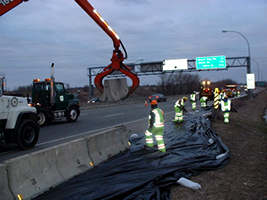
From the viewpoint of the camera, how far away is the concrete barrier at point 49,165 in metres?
4.61

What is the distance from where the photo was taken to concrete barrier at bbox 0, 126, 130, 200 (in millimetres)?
4609

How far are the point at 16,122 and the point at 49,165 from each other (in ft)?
10.9

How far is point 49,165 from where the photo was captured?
5551mm

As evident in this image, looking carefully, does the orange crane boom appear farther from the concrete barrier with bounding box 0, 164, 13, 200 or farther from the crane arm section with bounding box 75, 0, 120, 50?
the concrete barrier with bounding box 0, 164, 13, 200

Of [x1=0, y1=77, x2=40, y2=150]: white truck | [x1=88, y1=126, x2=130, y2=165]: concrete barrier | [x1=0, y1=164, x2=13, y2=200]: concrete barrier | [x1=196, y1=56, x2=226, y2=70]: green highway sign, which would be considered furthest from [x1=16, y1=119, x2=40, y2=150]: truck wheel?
[x1=196, y1=56, x2=226, y2=70]: green highway sign

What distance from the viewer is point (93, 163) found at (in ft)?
22.5

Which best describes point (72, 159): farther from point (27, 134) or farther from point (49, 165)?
point (27, 134)

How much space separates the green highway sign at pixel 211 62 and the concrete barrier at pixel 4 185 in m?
48.0

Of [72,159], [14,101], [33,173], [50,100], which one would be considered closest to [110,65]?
[50,100]

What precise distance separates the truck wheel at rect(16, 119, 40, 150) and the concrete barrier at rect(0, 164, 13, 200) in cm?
401

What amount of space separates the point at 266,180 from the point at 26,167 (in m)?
4.73

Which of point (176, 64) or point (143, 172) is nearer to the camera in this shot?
point (143, 172)

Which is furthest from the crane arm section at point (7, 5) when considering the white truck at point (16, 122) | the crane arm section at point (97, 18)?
the crane arm section at point (97, 18)

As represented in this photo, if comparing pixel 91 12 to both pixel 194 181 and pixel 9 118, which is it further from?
pixel 194 181
